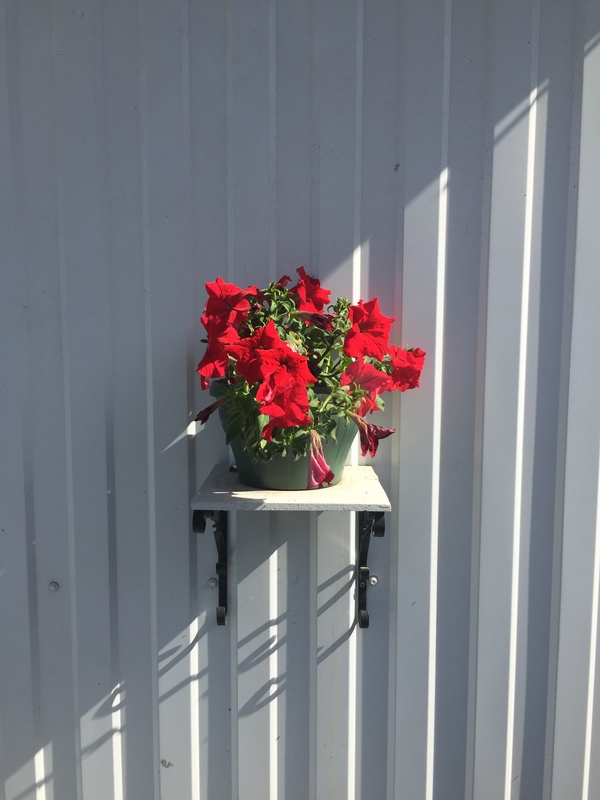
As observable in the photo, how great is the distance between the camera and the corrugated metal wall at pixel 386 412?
62.2 inches

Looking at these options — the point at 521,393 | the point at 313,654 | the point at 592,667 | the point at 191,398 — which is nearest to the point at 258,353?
the point at 191,398

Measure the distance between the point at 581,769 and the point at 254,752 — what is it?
817mm

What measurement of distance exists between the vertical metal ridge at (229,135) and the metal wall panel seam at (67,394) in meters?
0.39

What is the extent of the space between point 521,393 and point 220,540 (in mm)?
792

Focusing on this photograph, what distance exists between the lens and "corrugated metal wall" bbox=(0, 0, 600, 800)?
1.58 metres

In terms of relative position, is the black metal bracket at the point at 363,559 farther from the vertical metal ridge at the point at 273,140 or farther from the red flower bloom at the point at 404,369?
the vertical metal ridge at the point at 273,140

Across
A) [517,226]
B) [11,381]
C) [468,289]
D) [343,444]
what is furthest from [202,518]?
[517,226]

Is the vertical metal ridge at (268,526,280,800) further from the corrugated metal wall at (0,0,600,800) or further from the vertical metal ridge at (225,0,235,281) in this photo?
the vertical metal ridge at (225,0,235,281)

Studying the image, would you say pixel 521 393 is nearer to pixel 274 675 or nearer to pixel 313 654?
pixel 313 654

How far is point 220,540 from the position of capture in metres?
1.61

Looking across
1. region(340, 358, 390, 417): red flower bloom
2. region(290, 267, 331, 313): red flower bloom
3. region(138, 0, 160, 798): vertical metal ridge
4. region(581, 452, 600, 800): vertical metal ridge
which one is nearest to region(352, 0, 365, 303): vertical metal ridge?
region(290, 267, 331, 313): red flower bloom

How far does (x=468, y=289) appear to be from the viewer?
1.62 meters

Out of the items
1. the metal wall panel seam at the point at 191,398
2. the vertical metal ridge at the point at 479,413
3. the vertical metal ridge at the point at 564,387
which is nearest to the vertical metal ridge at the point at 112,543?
the metal wall panel seam at the point at 191,398

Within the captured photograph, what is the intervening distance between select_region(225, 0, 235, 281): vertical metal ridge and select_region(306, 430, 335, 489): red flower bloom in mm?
476
